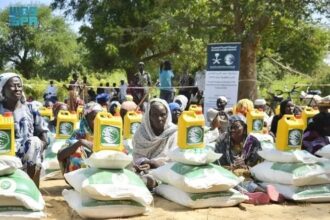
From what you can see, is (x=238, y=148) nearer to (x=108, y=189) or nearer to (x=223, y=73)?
(x=108, y=189)

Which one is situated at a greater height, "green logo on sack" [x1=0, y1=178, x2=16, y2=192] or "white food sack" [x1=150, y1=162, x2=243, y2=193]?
"green logo on sack" [x1=0, y1=178, x2=16, y2=192]

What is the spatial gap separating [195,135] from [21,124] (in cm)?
132

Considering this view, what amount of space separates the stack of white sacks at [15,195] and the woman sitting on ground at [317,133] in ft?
9.84

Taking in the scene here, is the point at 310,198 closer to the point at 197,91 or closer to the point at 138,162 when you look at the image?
the point at 138,162

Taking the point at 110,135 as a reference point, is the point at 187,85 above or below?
above

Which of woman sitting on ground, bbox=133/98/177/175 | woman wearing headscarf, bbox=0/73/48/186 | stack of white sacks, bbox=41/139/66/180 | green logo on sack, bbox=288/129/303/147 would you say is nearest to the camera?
woman wearing headscarf, bbox=0/73/48/186

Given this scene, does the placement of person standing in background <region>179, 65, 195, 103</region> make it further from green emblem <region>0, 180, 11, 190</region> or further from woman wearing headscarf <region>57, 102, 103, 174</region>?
green emblem <region>0, 180, 11, 190</region>

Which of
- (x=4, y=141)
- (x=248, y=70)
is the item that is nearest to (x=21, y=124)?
(x=4, y=141)

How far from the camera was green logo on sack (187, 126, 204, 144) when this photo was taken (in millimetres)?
4348

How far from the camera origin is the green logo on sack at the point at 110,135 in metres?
3.96

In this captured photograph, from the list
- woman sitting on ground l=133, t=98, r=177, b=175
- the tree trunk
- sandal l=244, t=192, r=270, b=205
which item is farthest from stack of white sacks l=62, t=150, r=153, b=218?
the tree trunk

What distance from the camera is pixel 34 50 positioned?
118ft

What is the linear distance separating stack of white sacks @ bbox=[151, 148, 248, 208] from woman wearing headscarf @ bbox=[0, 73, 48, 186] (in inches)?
41.4

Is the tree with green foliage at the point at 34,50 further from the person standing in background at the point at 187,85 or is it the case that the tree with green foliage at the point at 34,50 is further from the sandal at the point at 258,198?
the sandal at the point at 258,198
